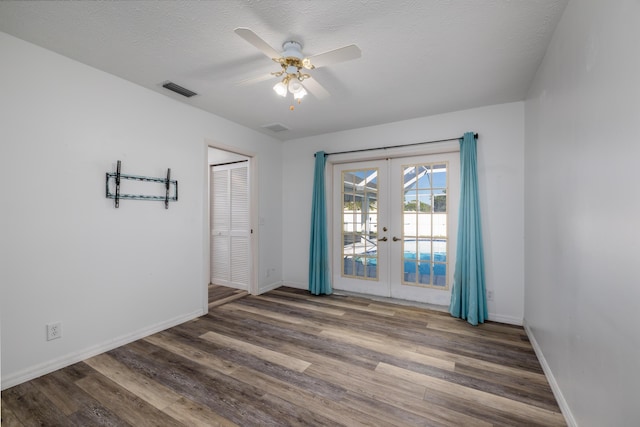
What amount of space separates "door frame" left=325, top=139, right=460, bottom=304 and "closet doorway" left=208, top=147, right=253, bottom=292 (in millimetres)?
1257

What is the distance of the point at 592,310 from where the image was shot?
1.38 m

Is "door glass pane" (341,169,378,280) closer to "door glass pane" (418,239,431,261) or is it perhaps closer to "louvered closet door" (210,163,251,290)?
"door glass pane" (418,239,431,261)

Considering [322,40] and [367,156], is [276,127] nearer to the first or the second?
[367,156]

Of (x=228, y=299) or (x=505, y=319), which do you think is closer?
(x=505, y=319)

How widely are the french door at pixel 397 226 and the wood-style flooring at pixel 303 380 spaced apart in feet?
2.52

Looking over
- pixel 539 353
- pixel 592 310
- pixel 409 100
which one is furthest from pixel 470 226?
pixel 592 310

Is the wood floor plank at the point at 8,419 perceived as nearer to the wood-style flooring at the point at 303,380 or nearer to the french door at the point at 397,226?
the wood-style flooring at the point at 303,380

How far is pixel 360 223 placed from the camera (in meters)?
4.25

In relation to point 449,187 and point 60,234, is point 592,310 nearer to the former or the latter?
point 449,187

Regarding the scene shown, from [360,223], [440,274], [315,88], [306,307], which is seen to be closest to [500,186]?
[440,274]

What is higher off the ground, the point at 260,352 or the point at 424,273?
the point at 424,273

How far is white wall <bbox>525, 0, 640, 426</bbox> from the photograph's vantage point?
1.06m

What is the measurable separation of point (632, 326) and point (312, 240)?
11.7 ft

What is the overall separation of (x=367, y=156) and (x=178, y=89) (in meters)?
2.51
